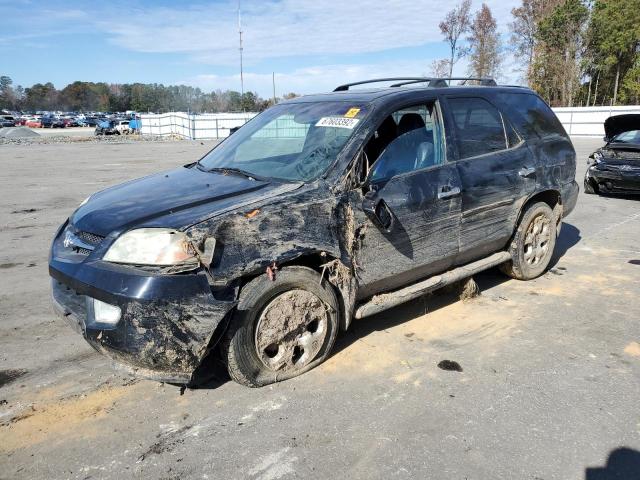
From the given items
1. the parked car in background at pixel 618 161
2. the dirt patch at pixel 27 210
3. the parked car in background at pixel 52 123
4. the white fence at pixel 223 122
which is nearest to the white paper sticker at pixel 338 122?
the dirt patch at pixel 27 210

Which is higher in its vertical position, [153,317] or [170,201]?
[170,201]

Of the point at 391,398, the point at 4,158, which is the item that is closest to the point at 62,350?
the point at 391,398

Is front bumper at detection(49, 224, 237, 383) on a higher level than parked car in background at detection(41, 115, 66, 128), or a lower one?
lower

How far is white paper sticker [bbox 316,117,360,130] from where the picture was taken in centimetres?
372

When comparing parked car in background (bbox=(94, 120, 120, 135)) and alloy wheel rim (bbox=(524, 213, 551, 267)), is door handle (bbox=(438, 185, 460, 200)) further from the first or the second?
parked car in background (bbox=(94, 120, 120, 135))

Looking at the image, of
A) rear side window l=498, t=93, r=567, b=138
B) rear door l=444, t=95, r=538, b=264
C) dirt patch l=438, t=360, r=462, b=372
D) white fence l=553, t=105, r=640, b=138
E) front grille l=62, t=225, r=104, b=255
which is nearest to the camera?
front grille l=62, t=225, r=104, b=255

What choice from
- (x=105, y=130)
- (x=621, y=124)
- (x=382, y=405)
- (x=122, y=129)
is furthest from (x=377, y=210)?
→ (x=122, y=129)

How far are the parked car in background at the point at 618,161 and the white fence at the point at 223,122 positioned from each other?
49.9ft

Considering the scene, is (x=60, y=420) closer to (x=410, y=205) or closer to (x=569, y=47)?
(x=410, y=205)

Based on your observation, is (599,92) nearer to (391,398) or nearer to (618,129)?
(618,129)

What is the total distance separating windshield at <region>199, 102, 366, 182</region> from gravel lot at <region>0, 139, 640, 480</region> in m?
1.41

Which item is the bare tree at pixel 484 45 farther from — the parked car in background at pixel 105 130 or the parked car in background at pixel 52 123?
the parked car in background at pixel 52 123

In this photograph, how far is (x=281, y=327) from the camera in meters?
3.26

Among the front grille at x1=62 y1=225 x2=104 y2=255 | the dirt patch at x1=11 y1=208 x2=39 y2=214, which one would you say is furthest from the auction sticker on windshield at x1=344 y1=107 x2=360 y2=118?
the dirt patch at x1=11 y1=208 x2=39 y2=214
